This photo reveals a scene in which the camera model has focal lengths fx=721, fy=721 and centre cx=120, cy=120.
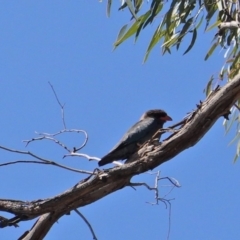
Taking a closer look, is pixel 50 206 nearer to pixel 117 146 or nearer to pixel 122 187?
pixel 122 187

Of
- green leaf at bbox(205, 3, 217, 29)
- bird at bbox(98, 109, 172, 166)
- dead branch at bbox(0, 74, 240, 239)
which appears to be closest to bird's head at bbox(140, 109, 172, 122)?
bird at bbox(98, 109, 172, 166)

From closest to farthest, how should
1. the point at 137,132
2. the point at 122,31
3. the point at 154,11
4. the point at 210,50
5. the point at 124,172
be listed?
the point at 124,172 < the point at 137,132 < the point at 154,11 < the point at 122,31 < the point at 210,50

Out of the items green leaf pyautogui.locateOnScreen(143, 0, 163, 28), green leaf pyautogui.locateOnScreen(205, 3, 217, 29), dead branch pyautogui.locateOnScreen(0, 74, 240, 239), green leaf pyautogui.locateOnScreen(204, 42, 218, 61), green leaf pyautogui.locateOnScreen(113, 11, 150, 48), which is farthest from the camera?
green leaf pyautogui.locateOnScreen(204, 42, 218, 61)

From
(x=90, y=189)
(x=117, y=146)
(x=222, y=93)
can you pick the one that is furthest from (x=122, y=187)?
(x=117, y=146)

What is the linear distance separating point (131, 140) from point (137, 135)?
9 cm

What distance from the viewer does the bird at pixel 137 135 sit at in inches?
137

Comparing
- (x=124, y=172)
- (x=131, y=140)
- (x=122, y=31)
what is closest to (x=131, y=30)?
(x=122, y=31)

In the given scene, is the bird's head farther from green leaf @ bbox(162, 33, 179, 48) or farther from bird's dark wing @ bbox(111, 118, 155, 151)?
green leaf @ bbox(162, 33, 179, 48)

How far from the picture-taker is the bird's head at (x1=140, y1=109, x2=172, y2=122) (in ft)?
13.6

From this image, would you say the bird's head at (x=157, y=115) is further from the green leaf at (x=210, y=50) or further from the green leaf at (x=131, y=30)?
the green leaf at (x=210, y=50)

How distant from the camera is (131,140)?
363 cm

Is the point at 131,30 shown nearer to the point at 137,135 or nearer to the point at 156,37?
the point at 156,37

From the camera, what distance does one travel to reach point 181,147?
244 centimetres

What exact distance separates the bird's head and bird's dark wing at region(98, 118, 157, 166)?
90 mm
